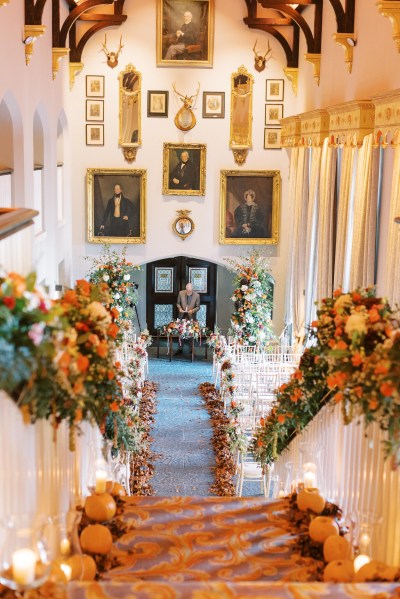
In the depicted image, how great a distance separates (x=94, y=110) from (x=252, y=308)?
204 inches

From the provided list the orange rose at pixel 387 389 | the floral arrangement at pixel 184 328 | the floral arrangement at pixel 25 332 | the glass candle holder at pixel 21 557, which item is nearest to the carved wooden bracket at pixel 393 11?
the orange rose at pixel 387 389

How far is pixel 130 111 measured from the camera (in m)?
18.2

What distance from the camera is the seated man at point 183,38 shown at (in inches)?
704

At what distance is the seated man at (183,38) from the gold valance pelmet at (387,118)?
749 centimetres

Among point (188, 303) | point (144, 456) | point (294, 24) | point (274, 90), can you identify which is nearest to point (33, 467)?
point (144, 456)

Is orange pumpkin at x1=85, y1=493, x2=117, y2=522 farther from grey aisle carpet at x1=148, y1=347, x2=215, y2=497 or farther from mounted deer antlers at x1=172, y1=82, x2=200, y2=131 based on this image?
mounted deer antlers at x1=172, y1=82, x2=200, y2=131

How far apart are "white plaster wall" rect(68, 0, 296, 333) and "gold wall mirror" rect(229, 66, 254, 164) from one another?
11cm

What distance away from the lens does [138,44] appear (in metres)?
18.0

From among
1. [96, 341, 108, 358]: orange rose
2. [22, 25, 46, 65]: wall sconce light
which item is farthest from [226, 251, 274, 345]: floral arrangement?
[96, 341, 108, 358]: orange rose

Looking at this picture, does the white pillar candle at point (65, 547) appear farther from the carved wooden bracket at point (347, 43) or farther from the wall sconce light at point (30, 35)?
the carved wooden bracket at point (347, 43)

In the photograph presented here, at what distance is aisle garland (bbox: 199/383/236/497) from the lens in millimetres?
12180

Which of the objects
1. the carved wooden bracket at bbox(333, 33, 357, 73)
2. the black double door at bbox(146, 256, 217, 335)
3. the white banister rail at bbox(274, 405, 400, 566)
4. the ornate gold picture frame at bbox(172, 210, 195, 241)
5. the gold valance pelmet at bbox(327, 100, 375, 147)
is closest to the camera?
the white banister rail at bbox(274, 405, 400, 566)

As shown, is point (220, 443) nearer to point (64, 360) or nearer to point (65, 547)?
point (65, 547)

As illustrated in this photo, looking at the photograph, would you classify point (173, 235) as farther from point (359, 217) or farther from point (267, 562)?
point (267, 562)
